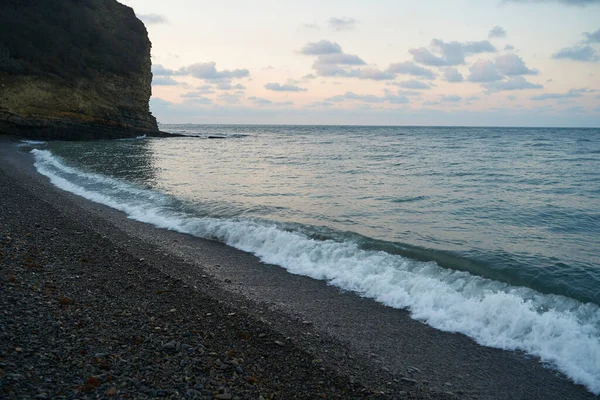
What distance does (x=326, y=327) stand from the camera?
5.65m

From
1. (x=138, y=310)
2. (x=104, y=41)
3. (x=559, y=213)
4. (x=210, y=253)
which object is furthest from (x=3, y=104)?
(x=559, y=213)

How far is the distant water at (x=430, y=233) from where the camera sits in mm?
5969

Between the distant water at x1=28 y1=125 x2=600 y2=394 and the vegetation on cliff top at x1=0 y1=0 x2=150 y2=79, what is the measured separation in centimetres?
2891

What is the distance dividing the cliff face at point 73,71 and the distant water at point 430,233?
2363 cm

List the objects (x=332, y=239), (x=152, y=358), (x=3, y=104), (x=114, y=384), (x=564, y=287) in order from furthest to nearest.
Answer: (x=3, y=104)
(x=332, y=239)
(x=564, y=287)
(x=152, y=358)
(x=114, y=384)

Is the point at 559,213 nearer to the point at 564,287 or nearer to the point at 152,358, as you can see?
the point at 564,287

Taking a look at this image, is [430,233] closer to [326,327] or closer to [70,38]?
[326,327]

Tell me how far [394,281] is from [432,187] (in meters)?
11.4

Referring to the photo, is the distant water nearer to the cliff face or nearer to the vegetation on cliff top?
the cliff face

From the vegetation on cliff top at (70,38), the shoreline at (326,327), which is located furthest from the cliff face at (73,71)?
the shoreline at (326,327)

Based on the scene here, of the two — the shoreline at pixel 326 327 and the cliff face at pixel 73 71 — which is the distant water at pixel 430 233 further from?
the cliff face at pixel 73 71

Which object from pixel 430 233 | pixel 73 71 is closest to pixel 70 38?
pixel 73 71

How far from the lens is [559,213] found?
13.0m

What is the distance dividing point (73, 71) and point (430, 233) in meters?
48.7
